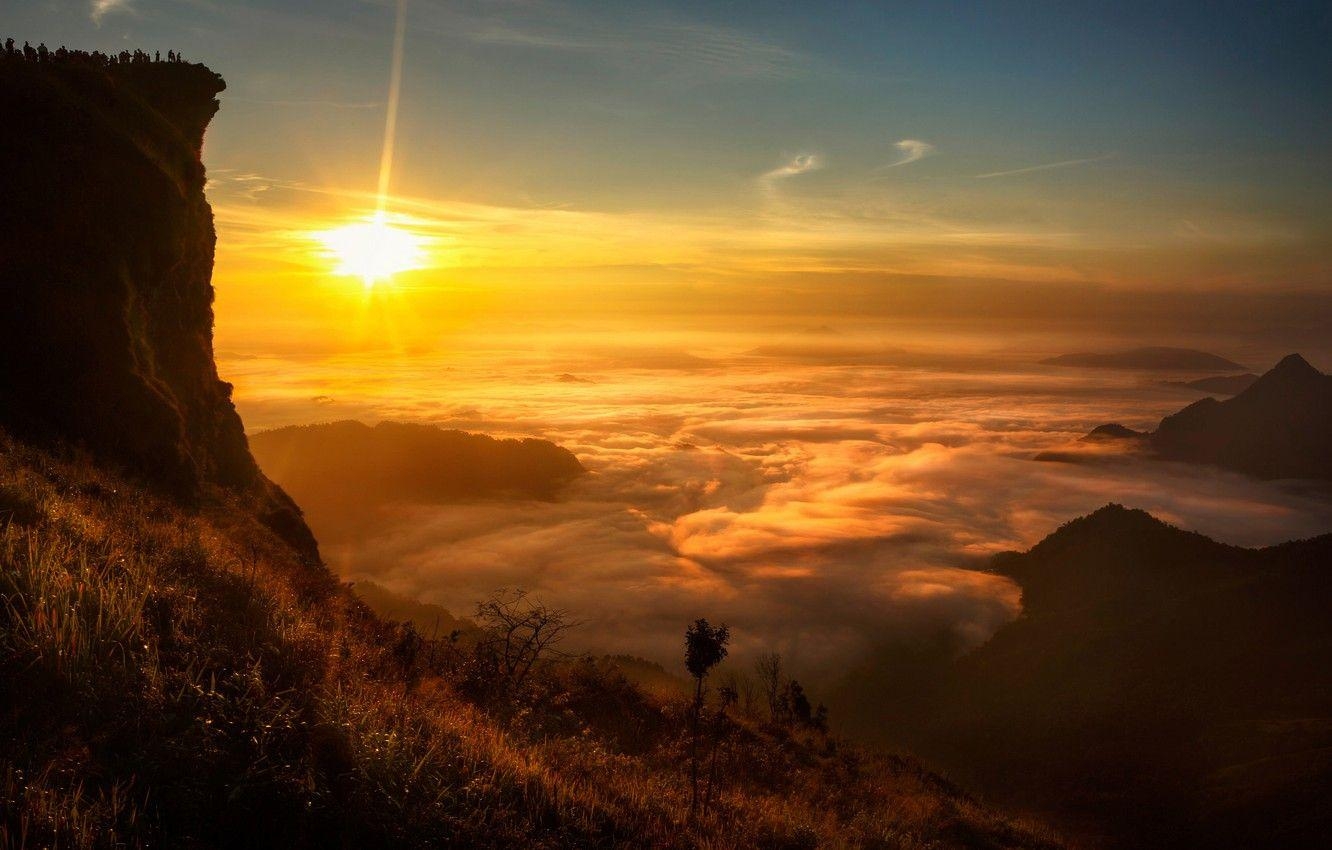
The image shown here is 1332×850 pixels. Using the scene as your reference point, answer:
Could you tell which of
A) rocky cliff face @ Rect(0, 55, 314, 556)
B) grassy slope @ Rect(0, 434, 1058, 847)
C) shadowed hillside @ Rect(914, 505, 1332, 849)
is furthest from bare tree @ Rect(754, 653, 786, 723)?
shadowed hillside @ Rect(914, 505, 1332, 849)

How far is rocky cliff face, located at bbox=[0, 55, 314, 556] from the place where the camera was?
17.9m

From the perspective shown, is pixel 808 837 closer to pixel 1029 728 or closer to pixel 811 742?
pixel 811 742

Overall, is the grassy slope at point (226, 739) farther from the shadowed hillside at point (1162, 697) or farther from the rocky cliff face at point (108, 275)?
the shadowed hillside at point (1162, 697)

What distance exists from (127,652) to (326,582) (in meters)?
14.4

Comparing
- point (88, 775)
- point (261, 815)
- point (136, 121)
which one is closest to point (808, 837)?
point (261, 815)

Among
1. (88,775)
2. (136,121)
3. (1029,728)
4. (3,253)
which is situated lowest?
(1029,728)

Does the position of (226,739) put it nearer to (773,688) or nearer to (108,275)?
(108,275)

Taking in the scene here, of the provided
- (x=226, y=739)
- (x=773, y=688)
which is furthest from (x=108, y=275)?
(x=773, y=688)

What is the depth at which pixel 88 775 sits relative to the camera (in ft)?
14.8

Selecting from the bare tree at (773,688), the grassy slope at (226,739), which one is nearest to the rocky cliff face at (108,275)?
the grassy slope at (226,739)

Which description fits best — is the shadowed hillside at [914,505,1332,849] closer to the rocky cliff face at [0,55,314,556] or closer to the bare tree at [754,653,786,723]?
the bare tree at [754,653,786,723]

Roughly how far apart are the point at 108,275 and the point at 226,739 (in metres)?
20.9

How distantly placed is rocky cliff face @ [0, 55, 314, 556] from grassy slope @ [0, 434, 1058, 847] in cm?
1016

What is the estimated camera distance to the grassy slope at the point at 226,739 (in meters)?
4.57
